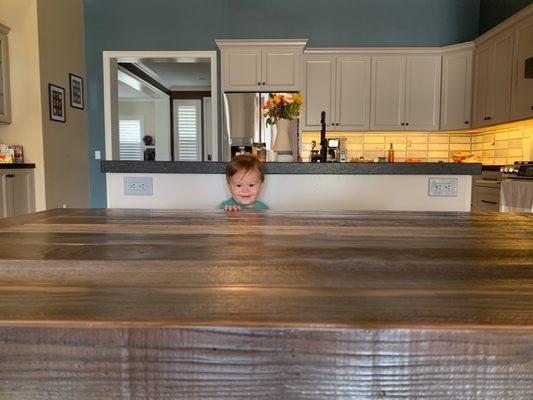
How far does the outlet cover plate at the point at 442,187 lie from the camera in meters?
1.87

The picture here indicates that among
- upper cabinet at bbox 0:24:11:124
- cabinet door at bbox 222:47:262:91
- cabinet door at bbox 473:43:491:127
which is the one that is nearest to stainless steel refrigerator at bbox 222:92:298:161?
cabinet door at bbox 222:47:262:91

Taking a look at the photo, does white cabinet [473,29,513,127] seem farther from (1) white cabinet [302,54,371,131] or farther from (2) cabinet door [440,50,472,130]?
(1) white cabinet [302,54,371,131]

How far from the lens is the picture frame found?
416 cm

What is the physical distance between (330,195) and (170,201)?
0.80m

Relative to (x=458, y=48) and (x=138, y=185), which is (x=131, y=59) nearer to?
(x=138, y=185)

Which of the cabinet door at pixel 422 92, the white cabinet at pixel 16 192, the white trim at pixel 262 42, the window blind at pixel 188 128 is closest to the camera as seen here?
the white cabinet at pixel 16 192

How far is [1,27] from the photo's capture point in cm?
348

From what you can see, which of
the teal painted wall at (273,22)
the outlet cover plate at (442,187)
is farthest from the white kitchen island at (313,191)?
the teal painted wall at (273,22)

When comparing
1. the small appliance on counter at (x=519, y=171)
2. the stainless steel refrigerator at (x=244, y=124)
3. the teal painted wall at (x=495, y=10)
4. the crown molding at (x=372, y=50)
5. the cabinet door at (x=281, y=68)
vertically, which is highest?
the teal painted wall at (x=495, y=10)

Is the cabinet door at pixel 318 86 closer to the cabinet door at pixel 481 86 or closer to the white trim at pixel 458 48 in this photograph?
the white trim at pixel 458 48

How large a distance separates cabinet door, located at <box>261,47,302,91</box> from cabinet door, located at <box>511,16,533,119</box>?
2039 millimetres

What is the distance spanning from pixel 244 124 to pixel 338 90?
1139mm

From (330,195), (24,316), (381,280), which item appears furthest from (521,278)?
(330,195)

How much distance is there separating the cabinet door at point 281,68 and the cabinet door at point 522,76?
204 cm
